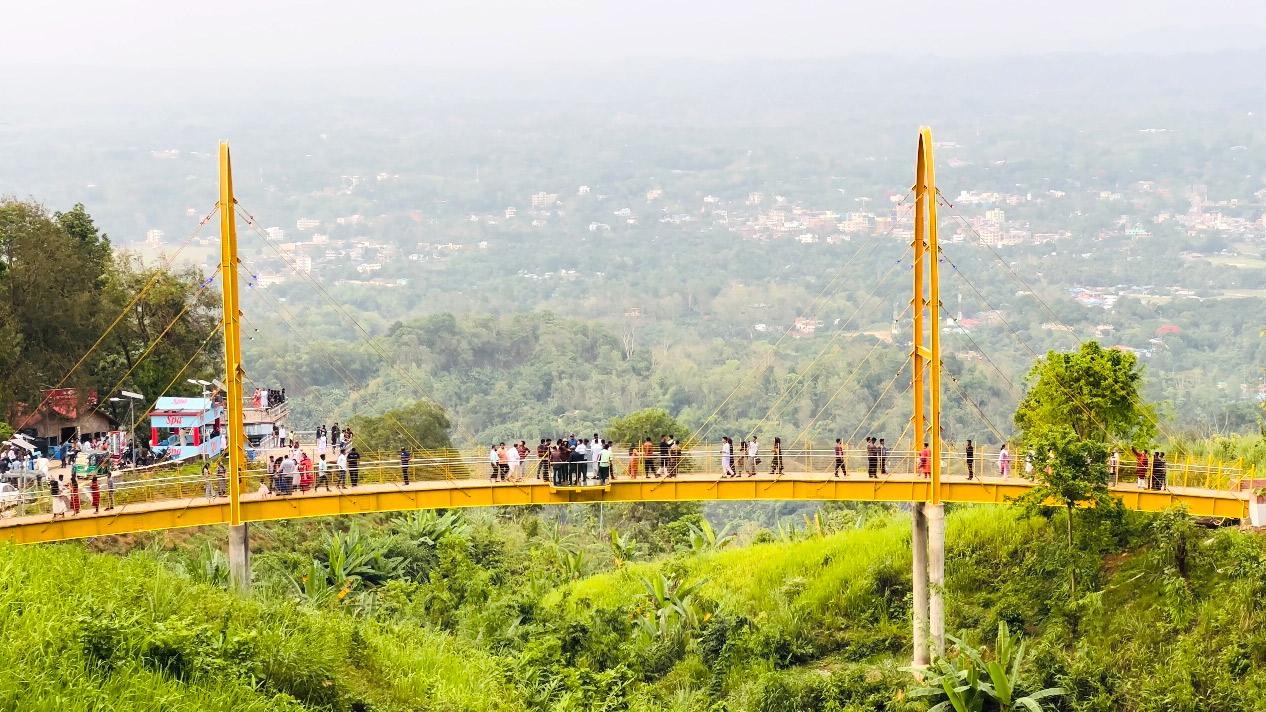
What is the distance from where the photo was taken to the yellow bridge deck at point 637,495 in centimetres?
2556

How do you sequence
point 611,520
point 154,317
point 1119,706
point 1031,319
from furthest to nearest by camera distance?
point 1031,319 < point 611,520 < point 154,317 < point 1119,706

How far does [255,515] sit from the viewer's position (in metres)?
25.7

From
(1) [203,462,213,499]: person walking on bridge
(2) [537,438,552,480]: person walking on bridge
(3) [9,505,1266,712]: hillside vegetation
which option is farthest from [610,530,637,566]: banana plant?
(1) [203,462,213,499]: person walking on bridge

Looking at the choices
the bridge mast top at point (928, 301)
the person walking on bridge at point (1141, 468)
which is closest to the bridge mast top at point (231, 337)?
the bridge mast top at point (928, 301)

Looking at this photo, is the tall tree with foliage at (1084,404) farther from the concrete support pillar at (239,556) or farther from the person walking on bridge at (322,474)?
the concrete support pillar at (239,556)

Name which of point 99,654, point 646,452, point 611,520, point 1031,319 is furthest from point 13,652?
point 1031,319

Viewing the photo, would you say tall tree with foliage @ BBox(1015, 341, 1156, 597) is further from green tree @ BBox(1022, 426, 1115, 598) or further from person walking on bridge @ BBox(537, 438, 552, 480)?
person walking on bridge @ BBox(537, 438, 552, 480)

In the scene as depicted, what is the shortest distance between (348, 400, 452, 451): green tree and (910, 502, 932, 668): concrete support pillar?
22734 millimetres

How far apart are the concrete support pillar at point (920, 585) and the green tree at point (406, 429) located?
22.7 metres

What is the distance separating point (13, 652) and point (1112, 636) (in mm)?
18369

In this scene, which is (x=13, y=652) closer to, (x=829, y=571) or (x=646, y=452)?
(x=646, y=452)

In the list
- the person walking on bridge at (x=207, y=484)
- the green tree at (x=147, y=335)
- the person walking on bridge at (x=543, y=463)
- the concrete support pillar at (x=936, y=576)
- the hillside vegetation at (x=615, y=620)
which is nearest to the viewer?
the hillside vegetation at (x=615, y=620)

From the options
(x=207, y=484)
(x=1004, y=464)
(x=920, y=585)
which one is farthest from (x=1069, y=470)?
(x=207, y=484)

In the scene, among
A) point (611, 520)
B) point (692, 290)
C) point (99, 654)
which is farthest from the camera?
point (692, 290)
